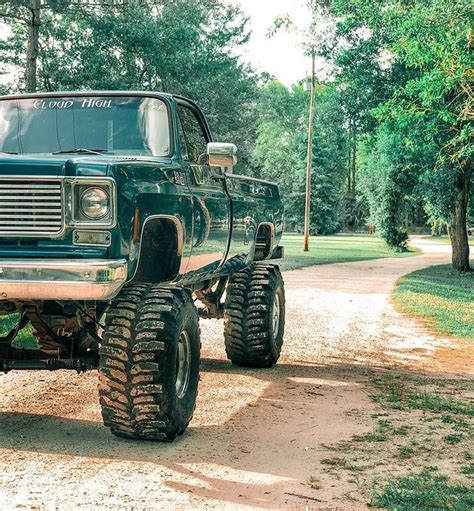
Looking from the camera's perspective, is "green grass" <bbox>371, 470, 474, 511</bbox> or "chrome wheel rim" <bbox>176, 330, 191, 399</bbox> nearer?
"green grass" <bbox>371, 470, 474, 511</bbox>

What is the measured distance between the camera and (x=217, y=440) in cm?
638

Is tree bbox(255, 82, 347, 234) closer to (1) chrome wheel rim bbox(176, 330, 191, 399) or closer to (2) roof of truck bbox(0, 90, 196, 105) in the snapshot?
(2) roof of truck bbox(0, 90, 196, 105)

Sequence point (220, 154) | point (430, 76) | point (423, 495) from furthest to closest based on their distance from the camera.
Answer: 1. point (430, 76)
2. point (220, 154)
3. point (423, 495)

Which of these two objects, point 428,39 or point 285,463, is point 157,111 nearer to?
point 285,463

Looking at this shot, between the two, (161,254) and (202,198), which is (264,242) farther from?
(161,254)

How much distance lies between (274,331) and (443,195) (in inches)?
784

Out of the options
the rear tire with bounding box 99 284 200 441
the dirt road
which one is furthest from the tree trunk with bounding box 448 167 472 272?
the rear tire with bounding box 99 284 200 441

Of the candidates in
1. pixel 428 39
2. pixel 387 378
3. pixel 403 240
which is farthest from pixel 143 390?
pixel 403 240

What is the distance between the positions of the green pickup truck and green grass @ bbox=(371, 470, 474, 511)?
1.64 meters

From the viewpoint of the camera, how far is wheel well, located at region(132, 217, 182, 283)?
6656 millimetres

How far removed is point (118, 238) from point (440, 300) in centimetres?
1443

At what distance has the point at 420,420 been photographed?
7.18m

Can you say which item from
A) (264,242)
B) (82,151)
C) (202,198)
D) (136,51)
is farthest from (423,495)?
(136,51)

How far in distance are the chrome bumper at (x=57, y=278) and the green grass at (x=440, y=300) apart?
8.67m
